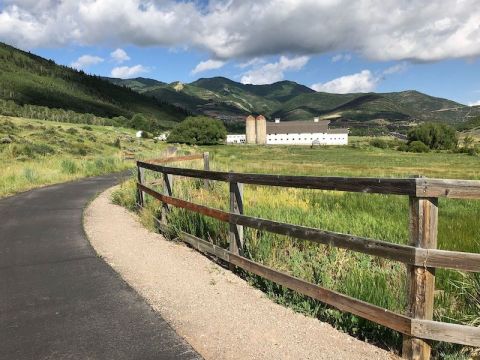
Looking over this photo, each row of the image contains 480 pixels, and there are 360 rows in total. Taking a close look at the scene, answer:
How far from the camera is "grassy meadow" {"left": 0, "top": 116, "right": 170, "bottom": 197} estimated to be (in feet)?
71.9

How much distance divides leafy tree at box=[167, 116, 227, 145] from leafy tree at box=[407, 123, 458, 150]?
56.1 m

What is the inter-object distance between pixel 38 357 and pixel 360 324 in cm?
308

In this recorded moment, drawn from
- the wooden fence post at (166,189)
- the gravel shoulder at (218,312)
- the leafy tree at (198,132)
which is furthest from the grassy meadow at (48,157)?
the leafy tree at (198,132)

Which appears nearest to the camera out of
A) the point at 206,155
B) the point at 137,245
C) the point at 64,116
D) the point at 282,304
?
the point at 282,304

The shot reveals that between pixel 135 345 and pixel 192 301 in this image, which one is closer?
pixel 135 345

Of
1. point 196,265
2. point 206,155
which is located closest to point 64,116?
point 206,155

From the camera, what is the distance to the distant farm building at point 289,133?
176m

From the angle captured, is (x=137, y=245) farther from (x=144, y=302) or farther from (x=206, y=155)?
(x=206, y=155)

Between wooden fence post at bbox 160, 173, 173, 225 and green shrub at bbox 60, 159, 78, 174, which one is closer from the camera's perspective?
wooden fence post at bbox 160, 173, 173, 225

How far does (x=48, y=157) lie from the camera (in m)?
34.8

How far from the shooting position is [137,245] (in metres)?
8.87

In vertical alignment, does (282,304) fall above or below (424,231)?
below

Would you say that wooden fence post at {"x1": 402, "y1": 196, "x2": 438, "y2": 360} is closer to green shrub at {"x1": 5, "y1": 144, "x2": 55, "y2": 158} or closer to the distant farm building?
Answer: green shrub at {"x1": 5, "y1": 144, "x2": 55, "y2": 158}

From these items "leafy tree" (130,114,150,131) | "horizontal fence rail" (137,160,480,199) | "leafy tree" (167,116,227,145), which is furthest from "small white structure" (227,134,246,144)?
"horizontal fence rail" (137,160,480,199)
